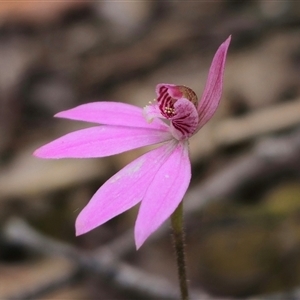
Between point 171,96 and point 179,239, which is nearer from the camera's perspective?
point 179,239

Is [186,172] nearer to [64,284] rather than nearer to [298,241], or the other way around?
[64,284]

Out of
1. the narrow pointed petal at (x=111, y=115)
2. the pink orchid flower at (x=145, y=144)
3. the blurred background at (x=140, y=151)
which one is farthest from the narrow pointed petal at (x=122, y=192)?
the blurred background at (x=140, y=151)

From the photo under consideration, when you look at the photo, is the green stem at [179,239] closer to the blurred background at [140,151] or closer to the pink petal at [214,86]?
the pink petal at [214,86]

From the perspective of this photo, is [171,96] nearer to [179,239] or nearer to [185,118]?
[185,118]

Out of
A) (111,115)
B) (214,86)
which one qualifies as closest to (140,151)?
(111,115)

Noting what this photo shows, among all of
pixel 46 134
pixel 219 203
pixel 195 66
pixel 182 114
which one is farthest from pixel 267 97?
pixel 182 114

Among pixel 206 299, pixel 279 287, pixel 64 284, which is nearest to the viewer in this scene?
pixel 206 299
